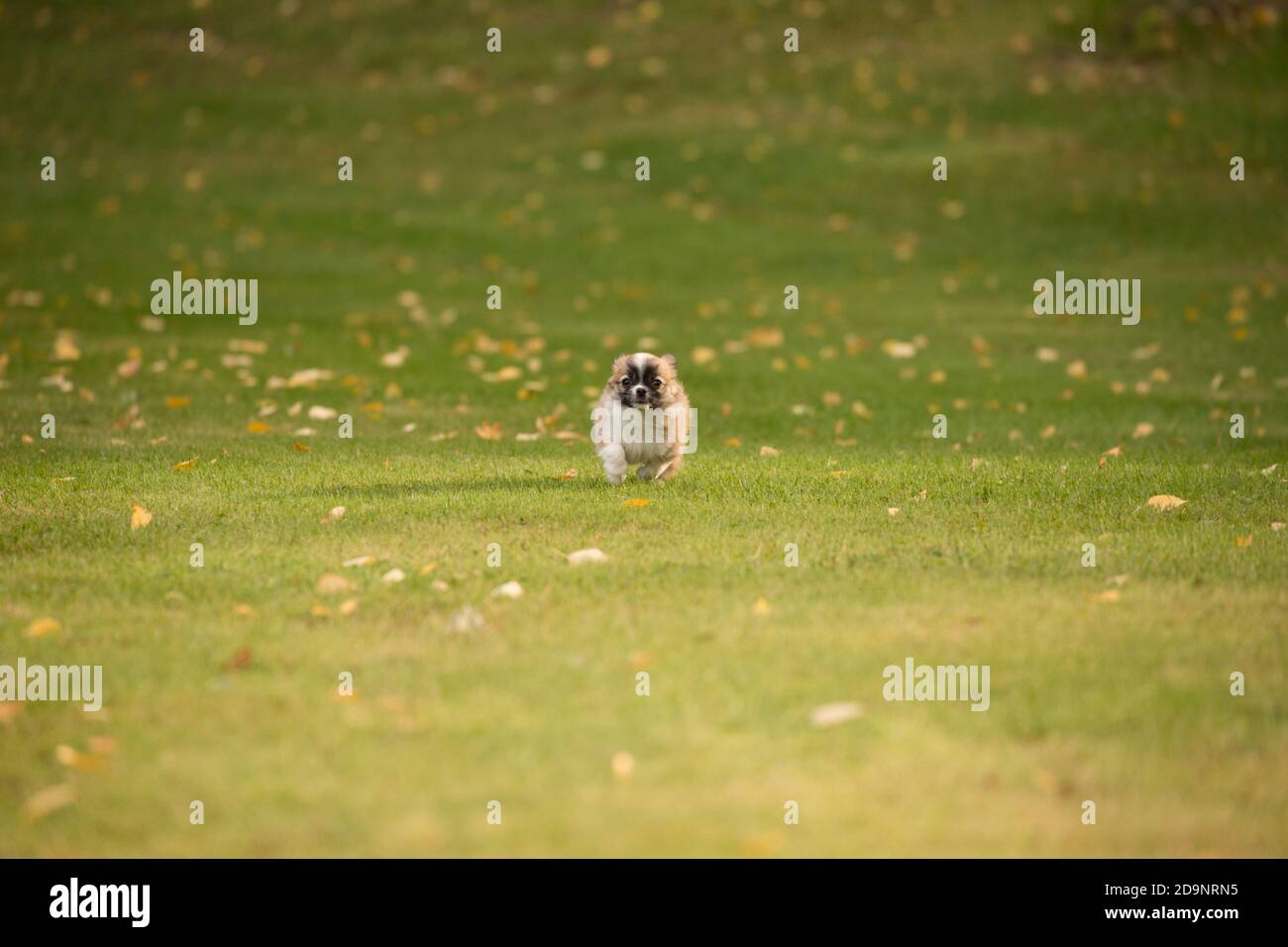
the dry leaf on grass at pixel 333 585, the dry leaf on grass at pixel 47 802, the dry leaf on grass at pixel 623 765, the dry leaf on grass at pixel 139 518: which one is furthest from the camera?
the dry leaf on grass at pixel 139 518

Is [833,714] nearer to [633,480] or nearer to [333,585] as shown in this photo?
[333,585]


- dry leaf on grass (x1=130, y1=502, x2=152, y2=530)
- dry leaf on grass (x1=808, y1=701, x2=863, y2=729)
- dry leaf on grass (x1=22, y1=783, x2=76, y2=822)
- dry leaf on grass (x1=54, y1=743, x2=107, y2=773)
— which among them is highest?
dry leaf on grass (x1=130, y1=502, x2=152, y2=530)

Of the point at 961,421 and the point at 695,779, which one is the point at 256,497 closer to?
the point at 695,779

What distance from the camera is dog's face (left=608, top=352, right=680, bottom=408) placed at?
28.5ft

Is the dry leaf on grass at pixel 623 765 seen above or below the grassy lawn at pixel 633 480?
below

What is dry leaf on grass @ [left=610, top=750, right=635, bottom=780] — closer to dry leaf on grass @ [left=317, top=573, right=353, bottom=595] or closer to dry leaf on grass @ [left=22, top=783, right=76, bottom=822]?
dry leaf on grass @ [left=22, top=783, right=76, bottom=822]

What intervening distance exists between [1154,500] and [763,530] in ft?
7.63

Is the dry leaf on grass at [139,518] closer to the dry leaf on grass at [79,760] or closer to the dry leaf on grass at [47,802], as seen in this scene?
the dry leaf on grass at [79,760]

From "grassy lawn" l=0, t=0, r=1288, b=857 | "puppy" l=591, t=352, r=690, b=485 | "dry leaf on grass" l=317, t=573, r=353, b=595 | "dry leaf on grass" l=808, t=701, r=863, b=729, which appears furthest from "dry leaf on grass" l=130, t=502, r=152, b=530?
"dry leaf on grass" l=808, t=701, r=863, b=729

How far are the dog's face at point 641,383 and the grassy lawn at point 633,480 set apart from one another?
1.80 feet

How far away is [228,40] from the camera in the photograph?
30.8 metres

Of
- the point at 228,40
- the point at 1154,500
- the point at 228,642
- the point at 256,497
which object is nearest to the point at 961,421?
the point at 1154,500

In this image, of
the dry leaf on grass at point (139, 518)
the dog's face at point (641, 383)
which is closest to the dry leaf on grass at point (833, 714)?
the dog's face at point (641, 383)

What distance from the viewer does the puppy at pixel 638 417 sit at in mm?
8734
